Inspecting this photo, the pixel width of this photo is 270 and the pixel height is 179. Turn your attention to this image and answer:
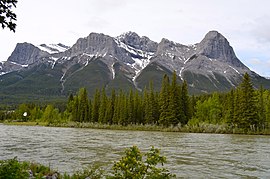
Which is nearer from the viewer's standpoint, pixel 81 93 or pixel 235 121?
pixel 235 121

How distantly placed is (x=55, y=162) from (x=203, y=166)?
9743 millimetres

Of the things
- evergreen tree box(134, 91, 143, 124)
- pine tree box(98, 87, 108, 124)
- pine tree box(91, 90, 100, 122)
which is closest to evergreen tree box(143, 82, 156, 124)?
evergreen tree box(134, 91, 143, 124)

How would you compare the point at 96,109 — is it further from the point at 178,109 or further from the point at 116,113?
the point at 178,109

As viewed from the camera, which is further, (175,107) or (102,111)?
(102,111)

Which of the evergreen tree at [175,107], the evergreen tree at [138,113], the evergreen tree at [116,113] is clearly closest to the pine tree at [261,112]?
the evergreen tree at [175,107]

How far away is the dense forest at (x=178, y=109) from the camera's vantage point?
6938 centimetres

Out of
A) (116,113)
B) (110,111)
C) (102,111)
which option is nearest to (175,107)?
(116,113)

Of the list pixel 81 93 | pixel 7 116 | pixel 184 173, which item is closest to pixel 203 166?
pixel 184 173

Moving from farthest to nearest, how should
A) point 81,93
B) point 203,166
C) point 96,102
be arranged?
point 81,93 → point 96,102 → point 203,166

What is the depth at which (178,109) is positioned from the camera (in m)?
80.9

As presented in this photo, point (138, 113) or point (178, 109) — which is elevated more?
point (178, 109)

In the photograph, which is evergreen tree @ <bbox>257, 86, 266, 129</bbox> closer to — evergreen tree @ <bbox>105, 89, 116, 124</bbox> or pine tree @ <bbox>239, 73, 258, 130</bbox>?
pine tree @ <bbox>239, 73, 258, 130</bbox>

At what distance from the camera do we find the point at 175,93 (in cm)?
8300

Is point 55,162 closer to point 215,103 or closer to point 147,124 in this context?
point 147,124
